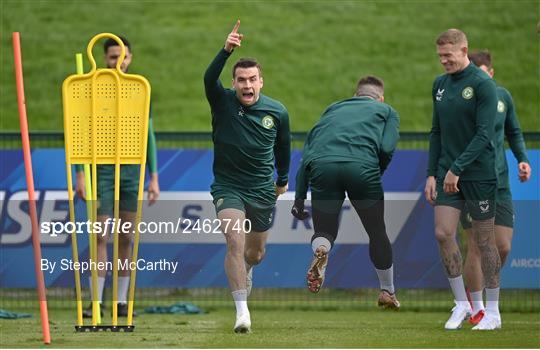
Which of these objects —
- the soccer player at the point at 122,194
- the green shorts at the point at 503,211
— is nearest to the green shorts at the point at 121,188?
the soccer player at the point at 122,194

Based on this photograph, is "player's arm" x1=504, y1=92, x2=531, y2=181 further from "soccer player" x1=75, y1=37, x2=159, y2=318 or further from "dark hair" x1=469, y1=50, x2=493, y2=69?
"soccer player" x1=75, y1=37, x2=159, y2=318

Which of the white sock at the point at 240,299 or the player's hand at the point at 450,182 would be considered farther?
the player's hand at the point at 450,182

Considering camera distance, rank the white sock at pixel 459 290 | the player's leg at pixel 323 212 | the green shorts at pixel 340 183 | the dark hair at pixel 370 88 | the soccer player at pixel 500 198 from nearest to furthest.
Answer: the player's leg at pixel 323 212 → the green shorts at pixel 340 183 → the dark hair at pixel 370 88 → the white sock at pixel 459 290 → the soccer player at pixel 500 198

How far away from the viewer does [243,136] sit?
10.8m

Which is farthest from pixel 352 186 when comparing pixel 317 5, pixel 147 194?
pixel 317 5

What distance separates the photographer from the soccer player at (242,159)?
34.7 feet

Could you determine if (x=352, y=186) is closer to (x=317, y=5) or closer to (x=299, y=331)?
(x=299, y=331)

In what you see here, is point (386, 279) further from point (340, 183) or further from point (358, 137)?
point (358, 137)

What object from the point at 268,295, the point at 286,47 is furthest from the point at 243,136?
the point at 286,47

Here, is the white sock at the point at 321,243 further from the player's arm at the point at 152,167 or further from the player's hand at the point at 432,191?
the player's arm at the point at 152,167

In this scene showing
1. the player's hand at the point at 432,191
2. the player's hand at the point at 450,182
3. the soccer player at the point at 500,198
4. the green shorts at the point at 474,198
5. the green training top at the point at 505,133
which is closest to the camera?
the player's hand at the point at 450,182

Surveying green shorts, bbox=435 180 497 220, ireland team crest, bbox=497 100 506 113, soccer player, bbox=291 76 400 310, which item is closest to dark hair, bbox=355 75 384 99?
soccer player, bbox=291 76 400 310

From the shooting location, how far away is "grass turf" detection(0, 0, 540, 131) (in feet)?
71.7

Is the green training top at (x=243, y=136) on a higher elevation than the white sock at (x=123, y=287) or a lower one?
higher
